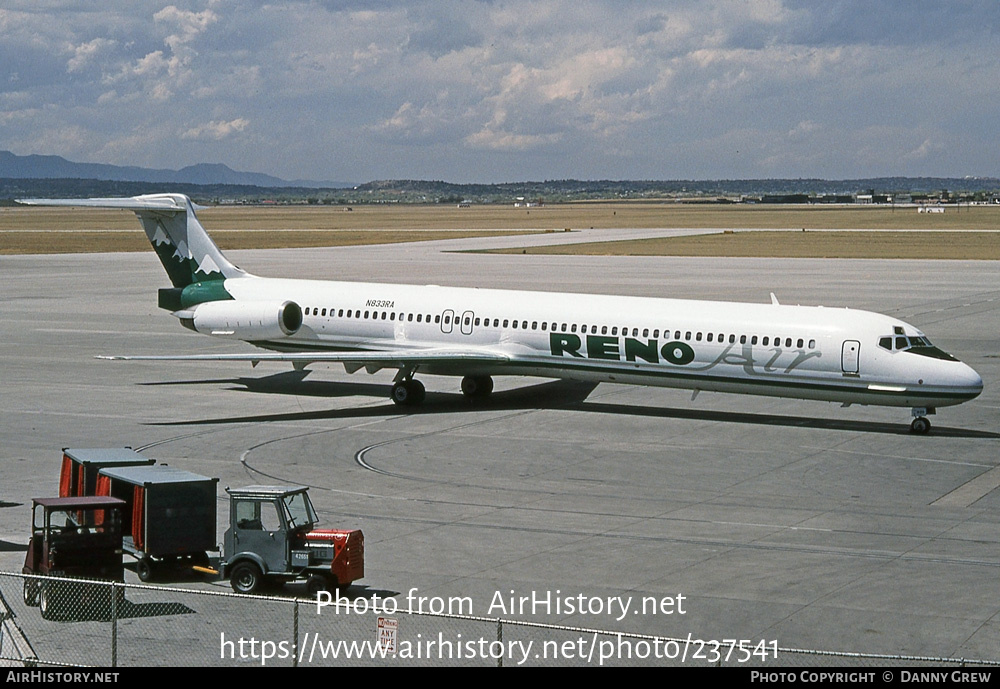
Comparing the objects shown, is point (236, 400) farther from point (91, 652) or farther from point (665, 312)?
point (91, 652)

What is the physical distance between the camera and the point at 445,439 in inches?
1252

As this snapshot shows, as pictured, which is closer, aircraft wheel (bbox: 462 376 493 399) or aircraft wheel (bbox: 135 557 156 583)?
aircraft wheel (bbox: 135 557 156 583)

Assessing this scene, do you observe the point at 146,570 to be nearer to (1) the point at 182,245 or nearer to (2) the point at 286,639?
(2) the point at 286,639

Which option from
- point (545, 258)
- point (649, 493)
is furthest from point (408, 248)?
point (649, 493)

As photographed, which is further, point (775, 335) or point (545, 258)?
point (545, 258)

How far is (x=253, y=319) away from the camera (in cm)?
3925

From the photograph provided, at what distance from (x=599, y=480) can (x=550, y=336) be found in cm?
915

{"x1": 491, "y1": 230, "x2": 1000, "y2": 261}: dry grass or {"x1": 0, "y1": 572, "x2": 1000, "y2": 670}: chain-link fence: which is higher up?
{"x1": 491, "y1": 230, "x2": 1000, "y2": 261}: dry grass

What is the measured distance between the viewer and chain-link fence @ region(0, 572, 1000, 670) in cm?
1542

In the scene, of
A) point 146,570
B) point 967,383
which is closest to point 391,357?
point 967,383

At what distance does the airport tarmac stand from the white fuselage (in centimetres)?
121

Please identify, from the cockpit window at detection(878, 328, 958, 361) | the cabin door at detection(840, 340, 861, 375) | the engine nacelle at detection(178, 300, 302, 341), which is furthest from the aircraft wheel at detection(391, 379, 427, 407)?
the cockpit window at detection(878, 328, 958, 361)

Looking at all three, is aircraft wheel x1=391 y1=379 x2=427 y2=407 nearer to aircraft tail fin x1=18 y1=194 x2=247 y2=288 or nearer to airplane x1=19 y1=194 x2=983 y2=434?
airplane x1=19 y1=194 x2=983 y2=434

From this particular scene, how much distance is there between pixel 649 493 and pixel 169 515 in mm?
9868
